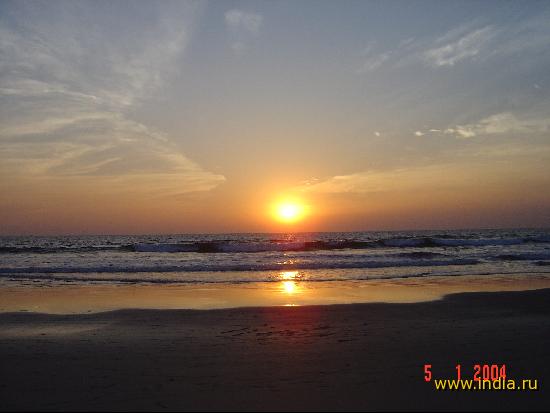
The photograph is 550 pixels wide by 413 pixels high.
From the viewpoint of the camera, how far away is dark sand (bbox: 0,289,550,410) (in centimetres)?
525

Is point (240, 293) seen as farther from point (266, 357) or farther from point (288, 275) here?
point (266, 357)

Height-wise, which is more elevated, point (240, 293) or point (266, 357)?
point (266, 357)

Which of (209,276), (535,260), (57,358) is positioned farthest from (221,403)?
(535,260)

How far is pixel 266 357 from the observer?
6988mm

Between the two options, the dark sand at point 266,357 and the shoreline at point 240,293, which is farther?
the shoreline at point 240,293

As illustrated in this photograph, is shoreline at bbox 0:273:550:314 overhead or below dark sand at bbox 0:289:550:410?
below

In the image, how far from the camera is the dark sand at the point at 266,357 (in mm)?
5250
